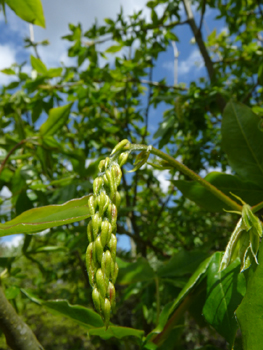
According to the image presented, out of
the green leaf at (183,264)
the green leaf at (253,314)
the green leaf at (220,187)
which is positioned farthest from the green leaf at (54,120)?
the green leaf at (253,314)

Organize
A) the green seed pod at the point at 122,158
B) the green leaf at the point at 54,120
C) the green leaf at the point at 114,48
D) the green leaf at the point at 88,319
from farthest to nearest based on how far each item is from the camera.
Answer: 1. the green leaf at the point at 114,48
2. the green leaf at the point at 54,120
3. the green leaf at the point at 88,319
4. the green seed pod at the point at 122,158

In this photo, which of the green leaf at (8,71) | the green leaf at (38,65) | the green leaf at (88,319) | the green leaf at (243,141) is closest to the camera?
the green leaf at (88,319)

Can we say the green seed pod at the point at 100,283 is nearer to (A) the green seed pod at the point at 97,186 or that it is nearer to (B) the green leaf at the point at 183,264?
(A) the green seed pod at the point at 97,186

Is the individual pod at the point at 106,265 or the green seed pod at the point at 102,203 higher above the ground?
the green seed pod at the point at 102,203

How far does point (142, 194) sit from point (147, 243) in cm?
138

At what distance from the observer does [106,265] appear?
1.34 feet

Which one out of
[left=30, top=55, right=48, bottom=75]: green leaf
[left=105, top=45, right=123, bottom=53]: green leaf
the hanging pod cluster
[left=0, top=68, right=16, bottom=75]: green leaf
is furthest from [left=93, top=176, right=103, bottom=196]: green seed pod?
[left=105, top=45, right=123, bottom=53]: green leaf

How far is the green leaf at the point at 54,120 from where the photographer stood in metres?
1.24

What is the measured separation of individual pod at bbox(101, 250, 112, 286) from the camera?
1.33 feet

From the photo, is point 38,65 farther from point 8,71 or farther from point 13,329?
point 13,329

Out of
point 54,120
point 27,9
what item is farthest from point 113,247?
point 54,120

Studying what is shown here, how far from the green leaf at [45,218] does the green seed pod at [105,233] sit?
69mm

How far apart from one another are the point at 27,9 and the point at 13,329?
2.89 feet

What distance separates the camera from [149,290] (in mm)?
1665
